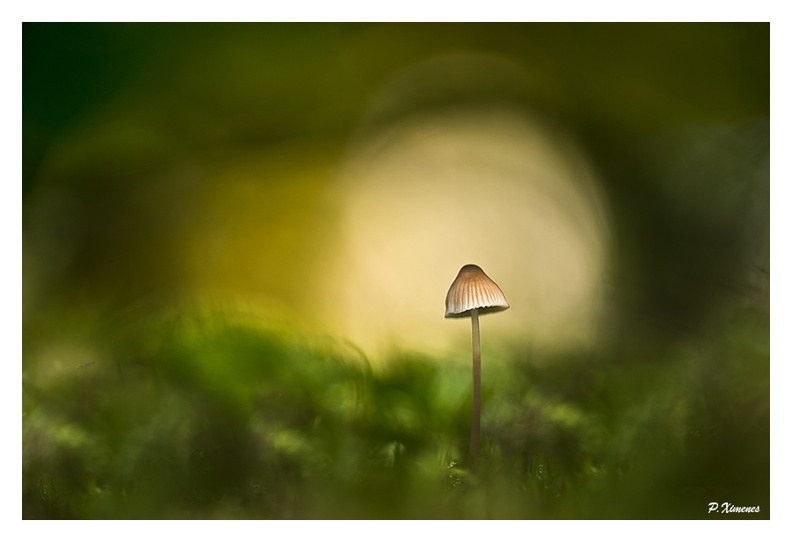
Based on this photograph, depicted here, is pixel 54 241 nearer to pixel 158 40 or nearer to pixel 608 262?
pixel 158 40

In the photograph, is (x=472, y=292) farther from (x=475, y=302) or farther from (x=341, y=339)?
(x=341, y=339)

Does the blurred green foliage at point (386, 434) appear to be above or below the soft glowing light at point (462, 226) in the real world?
below

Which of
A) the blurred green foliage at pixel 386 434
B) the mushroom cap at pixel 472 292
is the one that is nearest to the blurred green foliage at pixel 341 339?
the blurred green foliage at pixel 386 434

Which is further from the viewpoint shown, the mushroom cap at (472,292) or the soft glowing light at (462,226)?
the soft glowing light at (462,226)
